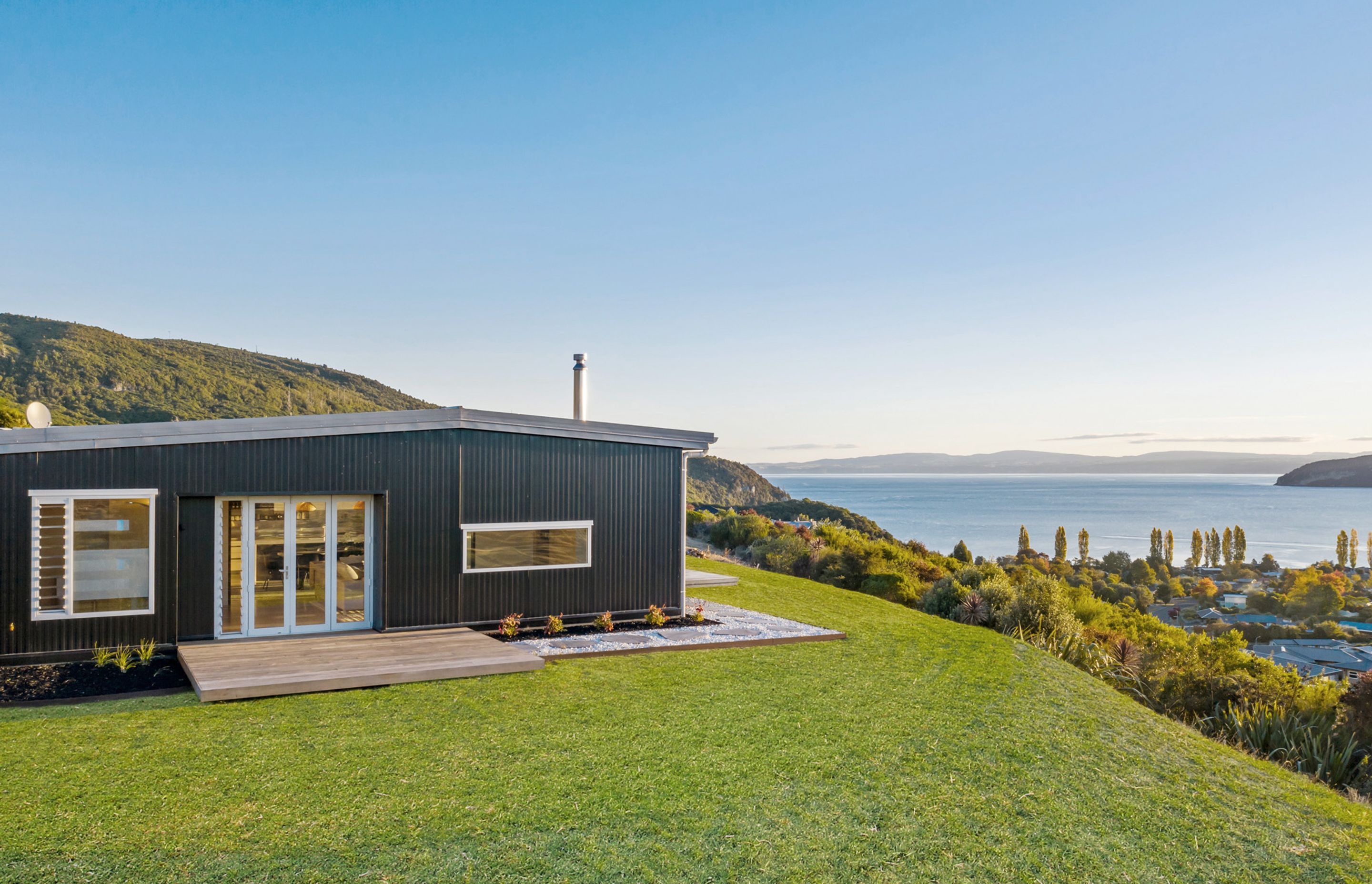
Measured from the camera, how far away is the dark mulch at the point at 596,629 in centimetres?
849

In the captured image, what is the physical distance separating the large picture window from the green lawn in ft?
7.27

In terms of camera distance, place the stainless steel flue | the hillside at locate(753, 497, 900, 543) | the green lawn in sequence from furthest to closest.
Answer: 1. the hillside at locate(753, 497, 900, 543)
2. the stainless steel flue
3. the green lawn

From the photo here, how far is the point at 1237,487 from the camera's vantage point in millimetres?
169000

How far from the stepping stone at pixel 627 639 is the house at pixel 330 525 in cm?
79

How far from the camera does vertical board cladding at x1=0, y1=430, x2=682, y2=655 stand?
6.93 metres

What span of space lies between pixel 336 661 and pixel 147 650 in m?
2.04

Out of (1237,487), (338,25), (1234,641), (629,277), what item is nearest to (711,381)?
(629,277)

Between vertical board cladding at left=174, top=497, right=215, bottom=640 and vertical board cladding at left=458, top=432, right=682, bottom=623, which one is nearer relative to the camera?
vertical board cladding at left=174, top=497, right=215, bottom=640

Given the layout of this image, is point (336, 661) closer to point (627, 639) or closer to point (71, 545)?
point (71, 545)

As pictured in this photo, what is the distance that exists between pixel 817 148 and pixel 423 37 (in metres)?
8.07

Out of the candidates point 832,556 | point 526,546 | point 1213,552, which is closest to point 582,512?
point 526,546

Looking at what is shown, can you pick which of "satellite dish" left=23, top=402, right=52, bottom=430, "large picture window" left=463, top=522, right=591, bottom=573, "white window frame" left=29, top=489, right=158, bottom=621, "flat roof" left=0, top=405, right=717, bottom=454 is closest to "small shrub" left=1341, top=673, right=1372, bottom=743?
"flat roof" left=0, top=405, right=717, bottom=454

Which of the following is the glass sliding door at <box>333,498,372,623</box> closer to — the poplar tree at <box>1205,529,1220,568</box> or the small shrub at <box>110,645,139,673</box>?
the small shrub at <box>110,645,139,673</box>

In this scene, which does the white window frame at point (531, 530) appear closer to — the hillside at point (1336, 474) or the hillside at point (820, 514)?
the hillside at point (820, 514)
